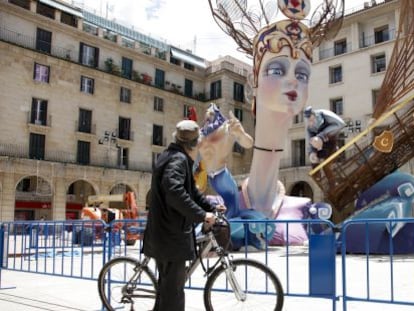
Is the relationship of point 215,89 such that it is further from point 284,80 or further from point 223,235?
point 223,235

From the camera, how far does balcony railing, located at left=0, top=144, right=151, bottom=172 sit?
27.7 meters

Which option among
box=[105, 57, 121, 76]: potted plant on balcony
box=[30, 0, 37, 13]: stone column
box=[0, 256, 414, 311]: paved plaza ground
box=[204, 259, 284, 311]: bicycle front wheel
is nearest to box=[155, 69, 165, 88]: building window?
box=[105, 57, 121, 76]: potted plant on balcony

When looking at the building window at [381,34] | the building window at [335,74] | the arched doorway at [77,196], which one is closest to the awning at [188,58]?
the building window at [335,74]

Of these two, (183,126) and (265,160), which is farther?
(265,160)

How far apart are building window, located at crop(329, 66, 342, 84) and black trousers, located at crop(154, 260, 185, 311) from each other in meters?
29.4

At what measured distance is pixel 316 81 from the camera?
32.3 meters

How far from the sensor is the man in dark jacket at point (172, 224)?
3.75 meters

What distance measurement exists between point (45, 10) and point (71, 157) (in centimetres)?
956

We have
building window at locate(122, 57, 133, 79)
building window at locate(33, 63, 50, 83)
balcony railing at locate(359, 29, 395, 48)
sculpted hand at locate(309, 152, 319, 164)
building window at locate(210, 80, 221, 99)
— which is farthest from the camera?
building window at locate(210, 80, 221, 99)

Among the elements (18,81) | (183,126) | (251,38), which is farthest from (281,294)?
(18,81)

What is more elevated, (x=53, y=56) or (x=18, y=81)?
(x=53, y=56)

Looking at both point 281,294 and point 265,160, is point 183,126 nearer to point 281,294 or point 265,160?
point 281,294

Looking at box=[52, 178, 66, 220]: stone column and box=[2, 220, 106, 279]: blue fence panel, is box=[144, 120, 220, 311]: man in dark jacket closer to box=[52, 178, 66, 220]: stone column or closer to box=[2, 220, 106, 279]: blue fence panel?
box=[2, 220, 106, 279]: blue fence panel

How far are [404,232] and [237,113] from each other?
29493 millimetres
